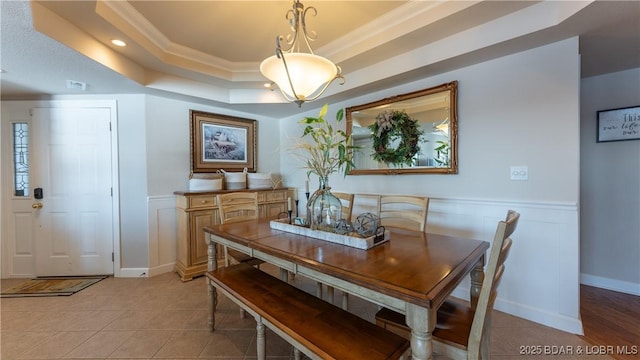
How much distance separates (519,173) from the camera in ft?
7.10

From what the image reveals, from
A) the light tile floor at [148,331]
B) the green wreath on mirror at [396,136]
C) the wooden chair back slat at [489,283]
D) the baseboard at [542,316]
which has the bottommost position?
the light tile floor at [148,331]

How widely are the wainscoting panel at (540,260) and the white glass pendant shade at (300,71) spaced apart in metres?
1.81

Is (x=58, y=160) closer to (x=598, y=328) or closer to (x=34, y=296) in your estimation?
(x=34, y=296)

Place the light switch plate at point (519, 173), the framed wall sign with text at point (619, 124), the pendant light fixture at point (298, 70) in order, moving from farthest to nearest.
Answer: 1. the framed wall sign with text at point (619, 124)
2. the light switch plate at point (519, 173)
3. the pendant light fixture at point (298, 70)

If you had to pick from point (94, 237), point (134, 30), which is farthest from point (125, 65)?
point (94, 237)

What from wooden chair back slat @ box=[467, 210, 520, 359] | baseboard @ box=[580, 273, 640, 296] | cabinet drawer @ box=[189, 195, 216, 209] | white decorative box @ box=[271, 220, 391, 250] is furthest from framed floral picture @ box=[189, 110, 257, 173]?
baseboard @ box=[580, 273, 640, 296]

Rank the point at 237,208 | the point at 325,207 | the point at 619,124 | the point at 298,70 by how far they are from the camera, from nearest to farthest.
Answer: the point at 298,70 → the point at 325,207 → the point at 237,208 → the point at 619,124

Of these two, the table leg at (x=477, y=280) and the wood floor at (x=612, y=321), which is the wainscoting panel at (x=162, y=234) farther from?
the wood floor at (x=612, y=321)

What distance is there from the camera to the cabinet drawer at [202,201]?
311cm

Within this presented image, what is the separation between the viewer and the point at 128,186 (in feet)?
10.3

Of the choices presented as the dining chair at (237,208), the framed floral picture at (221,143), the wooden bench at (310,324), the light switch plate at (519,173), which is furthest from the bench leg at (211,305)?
the light switch plate at (519,173)

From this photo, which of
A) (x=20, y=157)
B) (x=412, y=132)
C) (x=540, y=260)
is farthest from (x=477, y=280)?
(x=20, y=157)

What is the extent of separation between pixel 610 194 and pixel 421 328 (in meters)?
3.16

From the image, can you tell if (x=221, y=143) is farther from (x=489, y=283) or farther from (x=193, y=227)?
(x=489, y=283)
